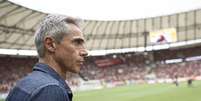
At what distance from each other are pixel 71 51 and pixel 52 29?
216 mm

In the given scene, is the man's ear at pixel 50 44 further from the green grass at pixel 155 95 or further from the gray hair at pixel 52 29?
the green grass at pixel 155 95

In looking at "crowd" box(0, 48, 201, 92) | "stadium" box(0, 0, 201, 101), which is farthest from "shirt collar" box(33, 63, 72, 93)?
"crowd" box(0, 48, 201, 92)

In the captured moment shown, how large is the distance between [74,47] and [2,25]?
146 ft

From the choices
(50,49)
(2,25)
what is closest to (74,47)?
(50,49)

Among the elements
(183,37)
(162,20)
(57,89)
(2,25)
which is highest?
(57,89)

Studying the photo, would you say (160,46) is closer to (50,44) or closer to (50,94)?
(50,44)

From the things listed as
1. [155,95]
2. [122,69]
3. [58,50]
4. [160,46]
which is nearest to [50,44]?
[58,50]

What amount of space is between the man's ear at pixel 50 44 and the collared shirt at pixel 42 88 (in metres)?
0.16

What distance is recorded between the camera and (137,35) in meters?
71.1

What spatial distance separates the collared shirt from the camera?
8.08ft

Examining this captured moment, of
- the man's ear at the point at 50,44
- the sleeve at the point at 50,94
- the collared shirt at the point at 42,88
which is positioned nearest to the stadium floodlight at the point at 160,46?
the man's ear at the point at 50,44

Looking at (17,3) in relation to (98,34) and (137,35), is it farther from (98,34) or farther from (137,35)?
(137,35)

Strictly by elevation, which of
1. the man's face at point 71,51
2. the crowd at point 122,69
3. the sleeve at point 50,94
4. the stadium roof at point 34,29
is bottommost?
the crowd at point 122,69

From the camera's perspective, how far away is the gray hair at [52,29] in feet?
9.48
